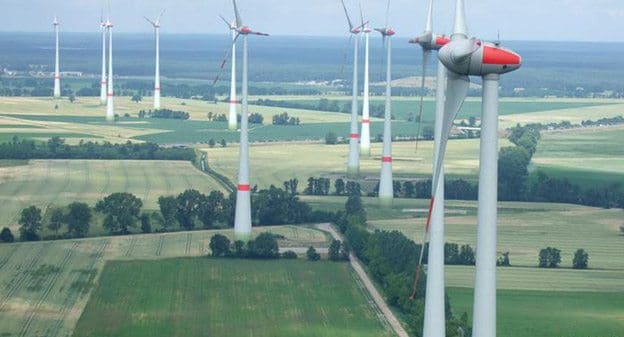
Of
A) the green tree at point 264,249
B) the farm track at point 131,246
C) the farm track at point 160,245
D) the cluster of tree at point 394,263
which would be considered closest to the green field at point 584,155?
the cluster of tree at point 394,263

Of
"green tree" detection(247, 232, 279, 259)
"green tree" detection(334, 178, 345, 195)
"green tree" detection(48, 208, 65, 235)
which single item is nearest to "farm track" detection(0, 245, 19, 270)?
"green tree" detection(48, 208, 65, 235)

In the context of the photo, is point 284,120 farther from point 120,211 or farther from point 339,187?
point 120,211

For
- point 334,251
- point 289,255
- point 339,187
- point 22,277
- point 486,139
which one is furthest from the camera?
point 339,187

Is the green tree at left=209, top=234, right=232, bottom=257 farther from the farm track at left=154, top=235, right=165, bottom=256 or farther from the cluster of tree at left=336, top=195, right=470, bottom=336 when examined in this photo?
the cluster of tree at left=336, top=195, right=470, bottom=336

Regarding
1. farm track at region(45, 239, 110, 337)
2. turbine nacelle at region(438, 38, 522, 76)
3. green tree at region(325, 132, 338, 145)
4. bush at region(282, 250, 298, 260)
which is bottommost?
farm track at region(45, 239, 110, 337)

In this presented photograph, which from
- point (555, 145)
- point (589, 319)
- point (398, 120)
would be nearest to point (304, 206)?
→ point (589, 319)

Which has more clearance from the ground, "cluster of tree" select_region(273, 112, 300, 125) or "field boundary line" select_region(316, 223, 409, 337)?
"cluster of tree" select_region(273, 112, 300, 125)

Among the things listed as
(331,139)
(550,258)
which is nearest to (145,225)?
(550,258)
